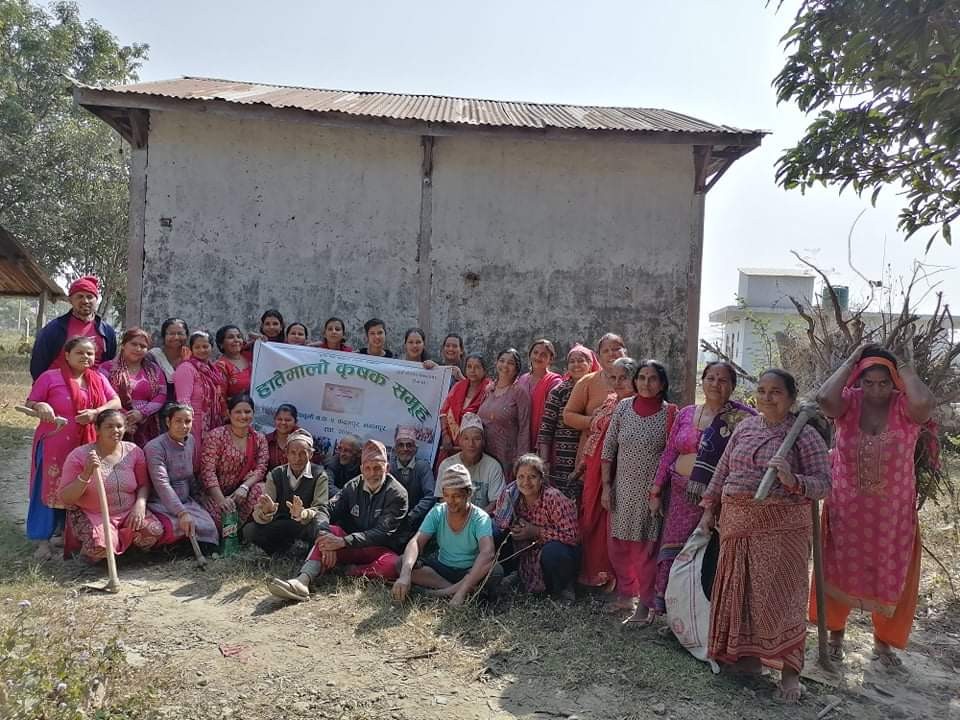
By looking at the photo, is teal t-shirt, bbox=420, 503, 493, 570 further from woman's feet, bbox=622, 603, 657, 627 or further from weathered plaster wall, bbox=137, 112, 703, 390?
weathered plaster wall, bbox=137, 112, 703, 390

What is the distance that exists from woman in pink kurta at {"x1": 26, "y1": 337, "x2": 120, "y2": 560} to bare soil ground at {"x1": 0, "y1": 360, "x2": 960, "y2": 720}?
340 mm

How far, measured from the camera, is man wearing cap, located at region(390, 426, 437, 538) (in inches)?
194

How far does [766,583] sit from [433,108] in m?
6.16

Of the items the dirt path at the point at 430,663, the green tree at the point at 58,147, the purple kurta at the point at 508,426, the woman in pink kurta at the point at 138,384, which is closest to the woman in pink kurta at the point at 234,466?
the woman in pink kurta at the point at 138,384

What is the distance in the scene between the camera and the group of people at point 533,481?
352cm

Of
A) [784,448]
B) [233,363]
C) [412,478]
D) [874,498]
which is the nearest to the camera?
[784,448]

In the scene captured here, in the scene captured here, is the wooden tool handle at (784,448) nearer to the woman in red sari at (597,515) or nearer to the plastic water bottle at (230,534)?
the woman in red sari at (597,515)

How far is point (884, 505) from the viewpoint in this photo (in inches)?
150

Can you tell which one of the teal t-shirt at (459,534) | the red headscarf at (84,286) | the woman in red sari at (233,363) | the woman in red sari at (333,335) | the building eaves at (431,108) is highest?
the building eaves at (431,108)

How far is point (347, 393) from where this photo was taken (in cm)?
602

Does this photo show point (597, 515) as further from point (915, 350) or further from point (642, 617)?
point (915, 350)

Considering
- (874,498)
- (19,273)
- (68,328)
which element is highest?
(19,273)

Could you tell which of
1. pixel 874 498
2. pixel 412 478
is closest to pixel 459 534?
pixel 412 478

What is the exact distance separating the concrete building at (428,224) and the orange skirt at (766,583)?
13.1 ft
